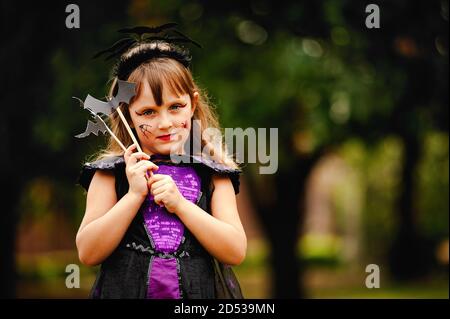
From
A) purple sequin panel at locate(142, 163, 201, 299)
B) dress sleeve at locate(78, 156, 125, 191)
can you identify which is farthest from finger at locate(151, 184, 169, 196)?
dress sleeve at locate(78, 156, 125, 191)

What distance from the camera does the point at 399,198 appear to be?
61.1 ft

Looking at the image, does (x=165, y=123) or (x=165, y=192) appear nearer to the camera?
(x=165, y=192)

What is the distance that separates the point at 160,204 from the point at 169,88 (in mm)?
405

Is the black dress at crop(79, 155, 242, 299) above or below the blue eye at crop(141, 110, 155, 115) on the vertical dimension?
below

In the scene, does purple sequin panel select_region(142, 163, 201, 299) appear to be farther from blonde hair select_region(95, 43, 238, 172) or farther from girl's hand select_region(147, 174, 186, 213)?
blonde hair select_region(95, 43, 238, 172)

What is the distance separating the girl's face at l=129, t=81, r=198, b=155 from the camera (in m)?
2.51

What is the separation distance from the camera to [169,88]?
2521 mm

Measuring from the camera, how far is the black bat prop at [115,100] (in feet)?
8.15

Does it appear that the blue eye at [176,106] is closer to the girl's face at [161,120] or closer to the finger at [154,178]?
the girl's face at [161,120]

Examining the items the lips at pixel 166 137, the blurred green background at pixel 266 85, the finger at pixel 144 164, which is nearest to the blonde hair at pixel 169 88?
the lips at pixel 166 137

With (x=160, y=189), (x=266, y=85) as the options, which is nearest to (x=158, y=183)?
(x=160, y=189)

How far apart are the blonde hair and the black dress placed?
0.14m

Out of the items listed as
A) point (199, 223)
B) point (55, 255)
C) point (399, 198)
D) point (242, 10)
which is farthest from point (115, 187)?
point (55, 255)

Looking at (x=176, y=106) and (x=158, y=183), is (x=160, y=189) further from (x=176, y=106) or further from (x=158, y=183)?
(x=176, y=106)
